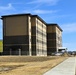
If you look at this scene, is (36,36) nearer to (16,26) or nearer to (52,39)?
(16,26)

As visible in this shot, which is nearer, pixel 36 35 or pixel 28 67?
pixel 28 67

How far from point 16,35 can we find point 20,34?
2117 millimetres

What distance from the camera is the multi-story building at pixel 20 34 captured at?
101m

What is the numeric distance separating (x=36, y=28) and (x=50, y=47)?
31.6 meters

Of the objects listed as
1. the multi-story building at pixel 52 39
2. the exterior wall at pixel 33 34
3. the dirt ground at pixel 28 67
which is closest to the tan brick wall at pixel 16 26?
the exterior wall at pixel 33 34

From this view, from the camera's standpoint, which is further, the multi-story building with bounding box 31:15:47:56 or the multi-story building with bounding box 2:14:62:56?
the multi-story building with bounding box 31:15:47:56

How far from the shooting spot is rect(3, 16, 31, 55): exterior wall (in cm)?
10107

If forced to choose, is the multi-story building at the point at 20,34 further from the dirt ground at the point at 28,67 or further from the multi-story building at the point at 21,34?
the dirt ground at the point at 28,67

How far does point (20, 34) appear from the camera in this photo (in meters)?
102

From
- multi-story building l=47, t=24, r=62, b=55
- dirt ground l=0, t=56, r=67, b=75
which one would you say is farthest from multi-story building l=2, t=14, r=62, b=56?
dirt ground l=0, t=56, r=67, b=75

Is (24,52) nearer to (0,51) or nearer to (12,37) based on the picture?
(12,37)

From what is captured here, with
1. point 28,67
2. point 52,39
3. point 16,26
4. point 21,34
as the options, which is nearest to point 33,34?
point 21,34

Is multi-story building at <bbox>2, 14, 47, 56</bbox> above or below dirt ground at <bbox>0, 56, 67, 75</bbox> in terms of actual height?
above

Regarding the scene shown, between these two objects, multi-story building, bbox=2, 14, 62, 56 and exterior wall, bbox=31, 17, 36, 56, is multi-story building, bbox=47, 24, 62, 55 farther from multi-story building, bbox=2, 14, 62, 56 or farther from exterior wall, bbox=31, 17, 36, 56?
exterior wall, bbox=31, 17, 36, 56
